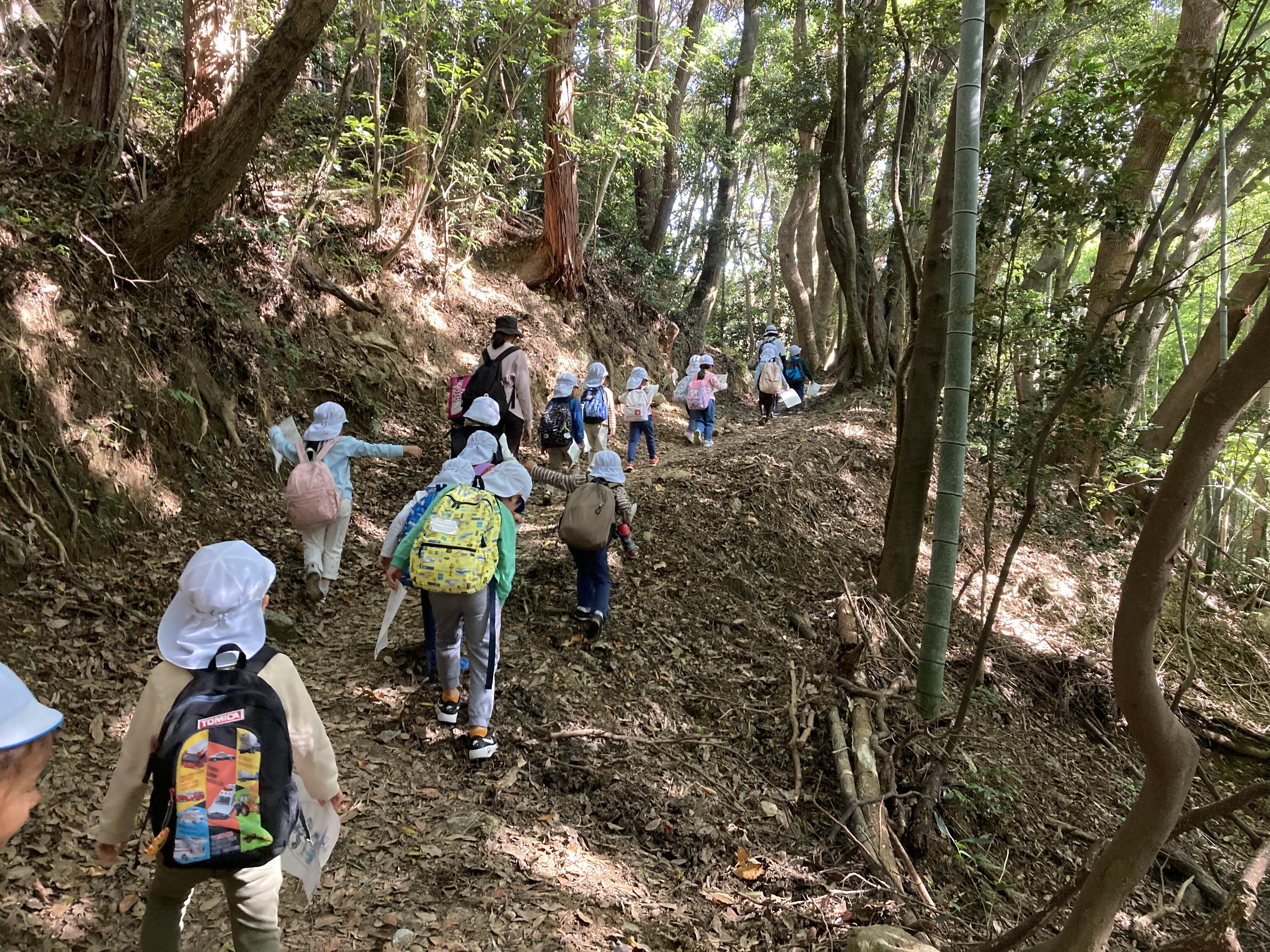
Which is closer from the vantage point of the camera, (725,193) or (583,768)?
(583,768)

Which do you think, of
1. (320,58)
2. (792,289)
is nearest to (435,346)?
(320,58)

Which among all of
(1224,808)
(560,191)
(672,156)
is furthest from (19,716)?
(672,156)

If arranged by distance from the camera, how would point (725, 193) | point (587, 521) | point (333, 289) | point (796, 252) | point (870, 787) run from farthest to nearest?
point (796, 252), point (725, 193), point (333, 289), point (587, 521), point (870, 787)

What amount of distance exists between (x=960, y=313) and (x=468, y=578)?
3747mm

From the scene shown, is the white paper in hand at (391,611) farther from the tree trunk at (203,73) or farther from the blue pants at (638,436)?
the blue pants at (638,436)

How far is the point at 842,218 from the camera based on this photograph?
11.9m

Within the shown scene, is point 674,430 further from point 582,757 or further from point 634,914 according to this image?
point 634,914

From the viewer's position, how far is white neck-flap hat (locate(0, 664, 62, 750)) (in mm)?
1475

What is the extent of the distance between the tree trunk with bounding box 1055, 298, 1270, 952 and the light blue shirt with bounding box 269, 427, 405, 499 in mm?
4887

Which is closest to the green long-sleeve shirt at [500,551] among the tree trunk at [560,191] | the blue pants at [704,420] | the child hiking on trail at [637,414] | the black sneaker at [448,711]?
the black sneaker at [448,711]

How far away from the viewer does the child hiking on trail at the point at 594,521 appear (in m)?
5.58

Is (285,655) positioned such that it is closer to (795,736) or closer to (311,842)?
(311,842)

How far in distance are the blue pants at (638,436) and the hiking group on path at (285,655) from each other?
97cm

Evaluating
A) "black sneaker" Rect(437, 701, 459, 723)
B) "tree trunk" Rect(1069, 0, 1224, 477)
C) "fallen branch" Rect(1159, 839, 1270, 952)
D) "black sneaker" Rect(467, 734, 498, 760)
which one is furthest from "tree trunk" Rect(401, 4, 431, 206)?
"fallen branch" Rect(1159, 839, 1270, 952)
